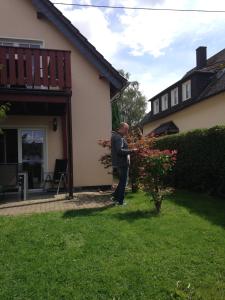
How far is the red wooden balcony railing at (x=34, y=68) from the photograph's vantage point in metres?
10.6

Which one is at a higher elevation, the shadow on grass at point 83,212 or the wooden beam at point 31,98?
the wooden beam at point 31,98

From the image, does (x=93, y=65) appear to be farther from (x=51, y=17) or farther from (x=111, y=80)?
(x=51, y=17)

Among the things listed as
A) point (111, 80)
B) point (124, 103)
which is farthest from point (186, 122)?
point (124, 103)

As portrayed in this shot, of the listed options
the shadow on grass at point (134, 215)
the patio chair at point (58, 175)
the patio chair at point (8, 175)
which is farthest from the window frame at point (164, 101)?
the shadow on grass at point (134, 215)

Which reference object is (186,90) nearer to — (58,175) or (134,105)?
(58,175)

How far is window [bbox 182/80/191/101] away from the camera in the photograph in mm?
26258

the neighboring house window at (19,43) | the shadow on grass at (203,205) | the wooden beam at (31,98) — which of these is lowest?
the shadow on grass at (203,205)

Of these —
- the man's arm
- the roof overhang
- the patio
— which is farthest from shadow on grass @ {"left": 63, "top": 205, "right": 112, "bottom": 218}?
the roof overhang

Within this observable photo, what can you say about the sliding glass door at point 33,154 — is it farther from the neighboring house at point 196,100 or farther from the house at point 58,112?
the neighboring house at point 196,100

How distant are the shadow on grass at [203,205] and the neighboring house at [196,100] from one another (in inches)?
310

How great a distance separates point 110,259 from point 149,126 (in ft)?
103

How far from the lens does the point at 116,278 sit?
4.70 m

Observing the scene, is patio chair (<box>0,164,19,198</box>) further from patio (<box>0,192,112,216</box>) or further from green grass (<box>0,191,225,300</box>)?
green grass (<box>0,191,225,300</box>)

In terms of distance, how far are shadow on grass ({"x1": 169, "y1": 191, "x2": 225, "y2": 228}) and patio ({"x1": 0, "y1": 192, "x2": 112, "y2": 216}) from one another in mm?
1765
